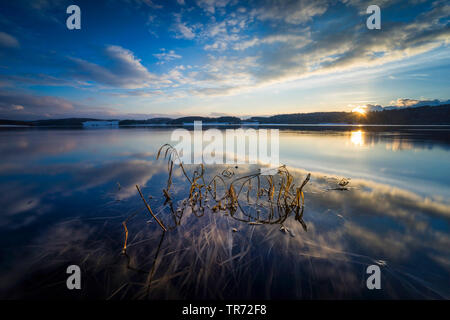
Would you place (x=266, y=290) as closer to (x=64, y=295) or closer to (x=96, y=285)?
(x=96, y=285)

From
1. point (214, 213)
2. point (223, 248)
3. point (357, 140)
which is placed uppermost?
point (357, 140)

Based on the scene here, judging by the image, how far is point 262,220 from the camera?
11.7ft

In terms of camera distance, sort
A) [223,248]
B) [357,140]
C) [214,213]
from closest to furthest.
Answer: [223,248]
[214,213]
[357,140]

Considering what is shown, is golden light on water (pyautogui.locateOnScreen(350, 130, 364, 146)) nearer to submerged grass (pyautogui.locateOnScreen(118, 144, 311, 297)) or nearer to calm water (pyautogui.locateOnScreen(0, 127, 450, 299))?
calm water (pyautogui.locateOnScreen(0, 127, 450, 299))

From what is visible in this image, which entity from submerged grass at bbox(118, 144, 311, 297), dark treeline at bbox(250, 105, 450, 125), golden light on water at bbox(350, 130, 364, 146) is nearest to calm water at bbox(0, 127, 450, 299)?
submerged grass at bbox(118, 144, 311, 297)

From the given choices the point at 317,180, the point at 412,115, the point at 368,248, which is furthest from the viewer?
the point at 412,115

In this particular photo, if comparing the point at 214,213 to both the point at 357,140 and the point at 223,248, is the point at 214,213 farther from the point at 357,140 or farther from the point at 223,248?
the point at 357,140

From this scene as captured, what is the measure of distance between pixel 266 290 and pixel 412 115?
322 feet

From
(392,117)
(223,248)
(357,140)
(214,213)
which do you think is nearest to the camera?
(223,248)

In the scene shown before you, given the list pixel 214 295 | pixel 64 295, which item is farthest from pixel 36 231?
pixel 214 295

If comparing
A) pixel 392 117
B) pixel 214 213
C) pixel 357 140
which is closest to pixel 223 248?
pixel 214 213

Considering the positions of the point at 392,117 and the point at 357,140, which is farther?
the point at 392,117

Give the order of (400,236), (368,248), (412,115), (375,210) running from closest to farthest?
(368,248) < (400,236) < (375,210) < (412,115)
